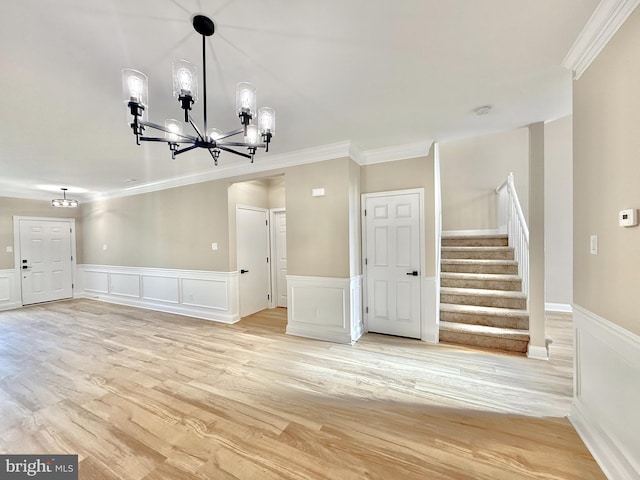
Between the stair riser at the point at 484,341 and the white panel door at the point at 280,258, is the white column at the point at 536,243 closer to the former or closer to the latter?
the stair riser at the point at 484,341

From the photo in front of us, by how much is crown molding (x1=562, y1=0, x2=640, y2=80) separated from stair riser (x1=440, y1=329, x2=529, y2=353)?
8.96 feet

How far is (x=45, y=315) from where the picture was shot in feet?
15.9

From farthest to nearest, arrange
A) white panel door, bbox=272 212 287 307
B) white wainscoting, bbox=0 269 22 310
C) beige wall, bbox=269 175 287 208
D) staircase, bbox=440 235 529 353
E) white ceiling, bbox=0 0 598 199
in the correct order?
white wainscoting, bbox=0 269 22 310, white panel door, bbox=272 212 287 307, beige wall, bbox=269 175 287 208, staircase, bbox=440 235 529 353, white ceiling, bbox=0 0 598 199

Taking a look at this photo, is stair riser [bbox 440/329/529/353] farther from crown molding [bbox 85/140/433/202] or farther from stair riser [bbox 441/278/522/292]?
crown molding [bbox 85/140/433/202]

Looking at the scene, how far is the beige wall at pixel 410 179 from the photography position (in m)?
3.34

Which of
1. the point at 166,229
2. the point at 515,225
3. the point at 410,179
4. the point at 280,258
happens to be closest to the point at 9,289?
the point at 166,229

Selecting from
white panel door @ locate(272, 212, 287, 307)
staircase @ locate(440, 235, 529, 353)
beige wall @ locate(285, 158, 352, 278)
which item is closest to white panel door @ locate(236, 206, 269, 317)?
white panel door @ locate(272, 212, 287, 307)

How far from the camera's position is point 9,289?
543cm

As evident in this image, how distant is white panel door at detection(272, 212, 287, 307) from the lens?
522cm

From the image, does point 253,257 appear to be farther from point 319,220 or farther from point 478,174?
point 478,174

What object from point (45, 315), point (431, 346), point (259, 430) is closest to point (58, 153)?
point (45, 315)

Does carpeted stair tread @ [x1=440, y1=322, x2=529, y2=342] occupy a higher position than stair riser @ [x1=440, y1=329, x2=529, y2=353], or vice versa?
carpeted stair tread @ [x1=440, y1=322, x2=529, y2=342]

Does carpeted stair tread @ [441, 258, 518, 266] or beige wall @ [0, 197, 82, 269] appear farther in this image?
beige wall @ [0, 197, 82, 269]

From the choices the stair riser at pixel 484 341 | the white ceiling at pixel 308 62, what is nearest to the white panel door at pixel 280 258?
the white ceiling at pixel 308 62
